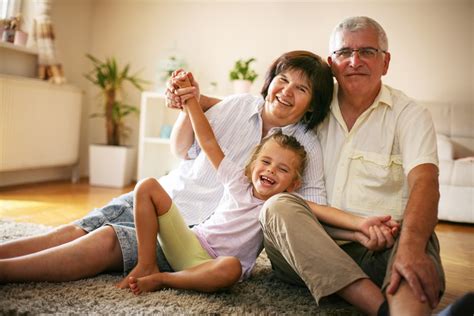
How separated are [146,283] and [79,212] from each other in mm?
1555

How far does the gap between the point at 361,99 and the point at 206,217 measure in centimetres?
63

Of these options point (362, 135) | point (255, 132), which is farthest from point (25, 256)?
point (362, 135)

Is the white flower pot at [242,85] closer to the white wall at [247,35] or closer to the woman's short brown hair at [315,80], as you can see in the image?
the white wall at [247,35]

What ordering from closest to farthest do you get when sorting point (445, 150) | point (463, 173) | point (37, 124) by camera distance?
point (463, 173) < point (445, 150) < point (37, 124)

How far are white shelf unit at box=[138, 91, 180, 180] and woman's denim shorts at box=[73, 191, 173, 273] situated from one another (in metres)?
2.44

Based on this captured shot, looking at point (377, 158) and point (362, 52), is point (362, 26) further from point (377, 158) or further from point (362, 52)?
point (377, 158)

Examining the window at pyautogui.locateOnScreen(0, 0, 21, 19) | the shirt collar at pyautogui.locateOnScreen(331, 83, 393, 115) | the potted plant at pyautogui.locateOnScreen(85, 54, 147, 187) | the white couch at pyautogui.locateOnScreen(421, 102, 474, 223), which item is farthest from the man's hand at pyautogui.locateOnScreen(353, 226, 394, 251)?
the window at pyautogui.locateOnScreen(0, 0, 21, 19)

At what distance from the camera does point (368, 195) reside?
140 centimetres

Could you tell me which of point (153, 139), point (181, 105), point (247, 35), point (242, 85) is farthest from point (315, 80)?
point (247, 35)

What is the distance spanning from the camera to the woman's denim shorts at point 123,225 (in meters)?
1.33

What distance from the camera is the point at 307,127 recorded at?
5.06 ft

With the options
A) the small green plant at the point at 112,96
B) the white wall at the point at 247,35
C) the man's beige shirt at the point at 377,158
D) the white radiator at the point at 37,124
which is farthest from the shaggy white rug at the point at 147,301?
the white wall at the point at 247,35

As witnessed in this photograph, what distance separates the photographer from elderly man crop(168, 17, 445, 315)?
1062 mm

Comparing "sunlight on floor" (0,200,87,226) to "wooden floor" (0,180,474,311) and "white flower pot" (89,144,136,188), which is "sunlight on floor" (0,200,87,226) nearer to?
"wooden floor" (0,180,474,311)
